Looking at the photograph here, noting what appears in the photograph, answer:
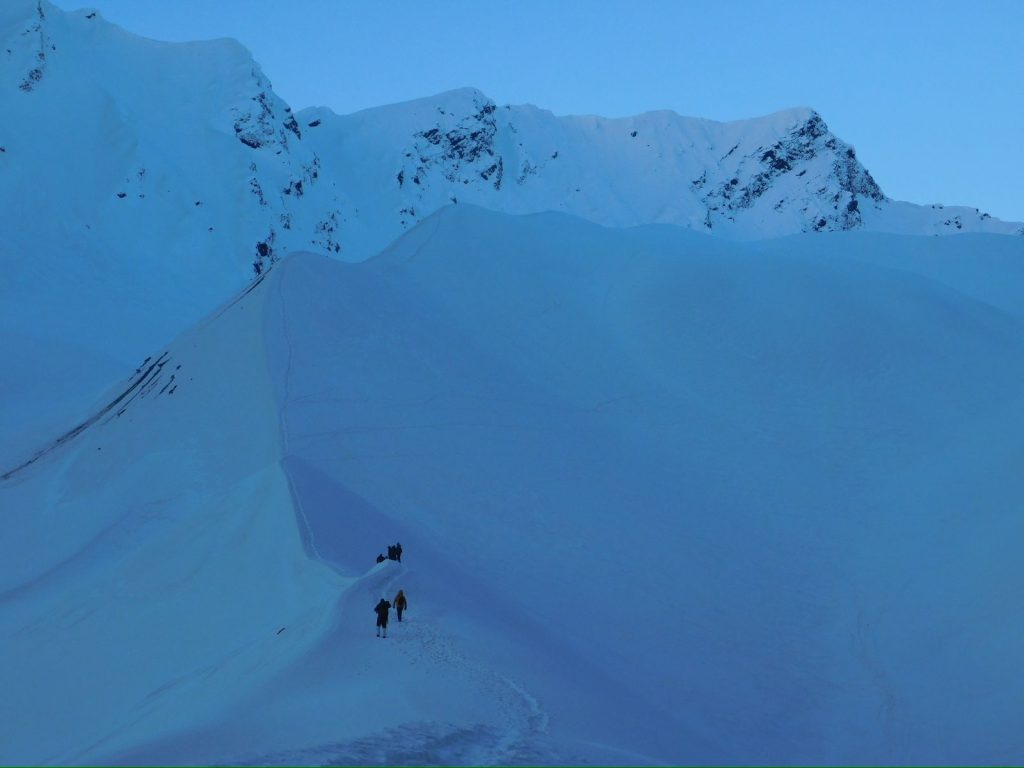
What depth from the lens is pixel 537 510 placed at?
2158 cm

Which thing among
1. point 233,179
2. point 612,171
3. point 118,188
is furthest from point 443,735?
point 612,171

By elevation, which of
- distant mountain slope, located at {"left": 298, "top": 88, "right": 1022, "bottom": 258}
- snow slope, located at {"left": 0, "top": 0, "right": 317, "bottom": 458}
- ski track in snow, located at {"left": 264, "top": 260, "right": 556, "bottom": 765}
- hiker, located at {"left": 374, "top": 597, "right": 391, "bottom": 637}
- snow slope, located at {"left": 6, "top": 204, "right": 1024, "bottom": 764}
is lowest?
ski track in snow, located at {"left": 264, "top": 260, "right": 556, "bottom": 765}

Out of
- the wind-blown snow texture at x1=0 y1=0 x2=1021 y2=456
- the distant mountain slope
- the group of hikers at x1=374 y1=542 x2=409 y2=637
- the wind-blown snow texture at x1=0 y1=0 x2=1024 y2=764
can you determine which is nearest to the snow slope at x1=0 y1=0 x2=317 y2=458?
the wind-blown snow texture at x1=0 y1=0 x2=1021 y2=456

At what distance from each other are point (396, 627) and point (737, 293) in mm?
21926

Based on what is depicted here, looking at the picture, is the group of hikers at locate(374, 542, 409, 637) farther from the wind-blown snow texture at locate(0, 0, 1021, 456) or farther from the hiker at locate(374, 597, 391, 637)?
the wind-blown snow texture at locate(0, 0, 1021, 456)

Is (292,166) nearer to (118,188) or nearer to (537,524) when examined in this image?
(118,188)

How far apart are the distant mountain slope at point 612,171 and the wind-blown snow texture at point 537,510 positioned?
51.3 metres

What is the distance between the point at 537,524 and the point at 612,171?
291 feet

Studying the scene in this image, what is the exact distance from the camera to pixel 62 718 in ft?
49.0

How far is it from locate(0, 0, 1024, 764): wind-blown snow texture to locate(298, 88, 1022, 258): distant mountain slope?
51309 millimetres

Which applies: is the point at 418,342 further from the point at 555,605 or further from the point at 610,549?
the point at 555,605

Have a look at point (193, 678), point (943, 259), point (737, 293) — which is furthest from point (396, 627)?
point (943, 259)

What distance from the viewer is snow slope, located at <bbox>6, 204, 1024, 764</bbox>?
13.1 m

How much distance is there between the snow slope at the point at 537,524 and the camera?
43.0ft
